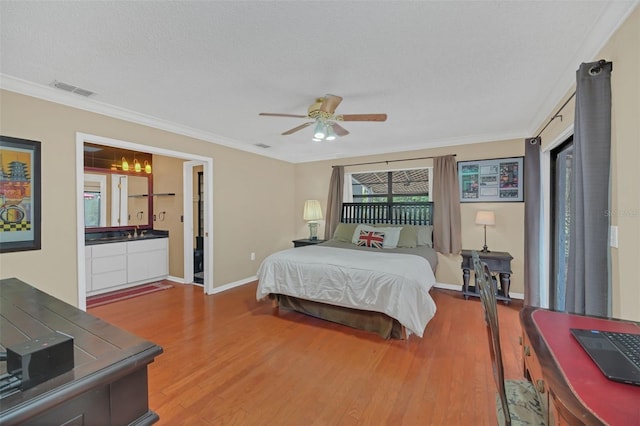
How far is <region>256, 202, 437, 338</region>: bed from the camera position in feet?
8.39

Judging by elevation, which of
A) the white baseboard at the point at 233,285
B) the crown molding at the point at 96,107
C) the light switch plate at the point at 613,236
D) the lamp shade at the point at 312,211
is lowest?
the white baseboard at the point at 233,285

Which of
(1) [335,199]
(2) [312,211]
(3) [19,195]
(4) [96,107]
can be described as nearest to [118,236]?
(3) [19,195]

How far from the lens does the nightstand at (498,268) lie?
3596 mm

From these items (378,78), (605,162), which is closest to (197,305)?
(378,78)

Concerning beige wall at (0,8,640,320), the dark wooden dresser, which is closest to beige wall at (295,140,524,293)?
beige wall at (0,8,640,320)

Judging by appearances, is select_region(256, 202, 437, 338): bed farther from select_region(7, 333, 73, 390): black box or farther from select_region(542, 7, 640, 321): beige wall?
select_region(7, 333, 73, 390): black box

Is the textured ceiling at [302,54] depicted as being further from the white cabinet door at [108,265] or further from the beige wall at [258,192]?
the white cabinet door at [108,265]

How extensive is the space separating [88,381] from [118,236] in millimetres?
5010

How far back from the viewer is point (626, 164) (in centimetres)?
146

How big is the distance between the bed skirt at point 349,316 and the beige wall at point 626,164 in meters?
1.63

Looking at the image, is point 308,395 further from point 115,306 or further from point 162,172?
point 162,172

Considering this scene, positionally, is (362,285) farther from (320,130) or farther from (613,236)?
(613,236)

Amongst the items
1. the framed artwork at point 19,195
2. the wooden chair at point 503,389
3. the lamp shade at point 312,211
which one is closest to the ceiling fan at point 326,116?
the wooden chair at point 503,389

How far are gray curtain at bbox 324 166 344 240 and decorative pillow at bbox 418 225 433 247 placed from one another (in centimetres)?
161
